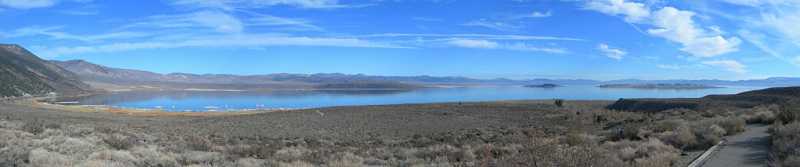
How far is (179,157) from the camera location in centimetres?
1176

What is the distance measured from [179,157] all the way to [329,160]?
9.26ft

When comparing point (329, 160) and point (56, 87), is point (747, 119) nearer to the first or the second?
point (329, 160)

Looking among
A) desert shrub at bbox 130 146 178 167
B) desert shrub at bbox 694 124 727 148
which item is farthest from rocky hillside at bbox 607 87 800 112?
desert shrub at bbox 130 146 178 167

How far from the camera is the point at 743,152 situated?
35.0 ft

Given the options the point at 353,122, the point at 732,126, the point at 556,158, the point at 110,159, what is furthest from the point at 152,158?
the point at 353,122

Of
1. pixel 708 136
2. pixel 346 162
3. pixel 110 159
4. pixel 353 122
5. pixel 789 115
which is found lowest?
pixel 353 122

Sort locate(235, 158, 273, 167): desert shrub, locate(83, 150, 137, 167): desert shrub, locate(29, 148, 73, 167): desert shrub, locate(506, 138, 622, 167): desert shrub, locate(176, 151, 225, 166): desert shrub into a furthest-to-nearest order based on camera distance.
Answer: locate(176, 151, 225, 166): desert shrub → locate(235, 158, 273, 167): desert shrub → locate(83, 150, 137, 167): desert shrub → locate(29, 148, 73, 167): desert shrub → locate(506, 138, 622, 167): desert shrub

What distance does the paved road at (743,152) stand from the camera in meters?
9.39

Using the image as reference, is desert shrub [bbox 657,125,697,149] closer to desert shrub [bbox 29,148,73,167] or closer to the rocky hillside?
desert shrub [bbox 29,148,73,167]

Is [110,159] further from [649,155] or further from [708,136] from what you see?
[708,136]

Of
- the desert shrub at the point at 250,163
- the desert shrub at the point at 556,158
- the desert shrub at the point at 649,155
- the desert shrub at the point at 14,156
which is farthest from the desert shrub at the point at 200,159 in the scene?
the desert shrub at the point at 649,155

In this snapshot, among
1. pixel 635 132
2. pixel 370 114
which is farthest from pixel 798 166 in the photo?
pixel 370 114

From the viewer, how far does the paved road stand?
9.39 m

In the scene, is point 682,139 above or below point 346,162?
above
